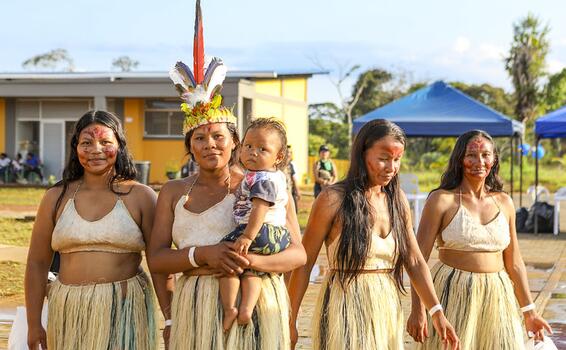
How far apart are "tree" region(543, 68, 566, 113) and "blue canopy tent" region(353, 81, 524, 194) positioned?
2574cm

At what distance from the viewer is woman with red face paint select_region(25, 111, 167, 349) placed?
4070mm

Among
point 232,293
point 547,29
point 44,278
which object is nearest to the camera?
point 232,293

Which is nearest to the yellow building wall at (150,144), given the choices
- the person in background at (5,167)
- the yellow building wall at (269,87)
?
the yellow building wall at (269,87)

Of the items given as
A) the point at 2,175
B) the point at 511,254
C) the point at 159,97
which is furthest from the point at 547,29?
the point at 511,254

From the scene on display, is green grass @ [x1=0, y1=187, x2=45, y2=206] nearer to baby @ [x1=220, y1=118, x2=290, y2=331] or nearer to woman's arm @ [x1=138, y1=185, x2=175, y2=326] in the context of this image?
woman's arm @ [x1=138, y1=185, x2=175, y2=326]

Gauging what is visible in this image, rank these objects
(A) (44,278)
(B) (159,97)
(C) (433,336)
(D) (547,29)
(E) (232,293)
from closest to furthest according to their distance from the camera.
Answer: (E) (232,293), (A) (44,278), (C) (433,336), (B) (159,97), (D) (547,29)

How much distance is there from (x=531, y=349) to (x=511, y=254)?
53 centimetres

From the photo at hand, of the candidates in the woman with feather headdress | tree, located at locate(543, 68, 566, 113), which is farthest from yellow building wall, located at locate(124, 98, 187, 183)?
the woman with feather headdress

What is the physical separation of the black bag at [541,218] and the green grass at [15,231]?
9165mm

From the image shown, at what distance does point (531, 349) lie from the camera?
204 inches

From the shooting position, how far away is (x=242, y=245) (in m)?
3.67

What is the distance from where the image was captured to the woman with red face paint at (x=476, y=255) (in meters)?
4.98

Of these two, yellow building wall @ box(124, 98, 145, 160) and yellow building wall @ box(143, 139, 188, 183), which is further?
yellow building wall @ box(124, 98, 145, 160)

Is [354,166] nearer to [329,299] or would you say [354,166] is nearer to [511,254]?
[329,299]
